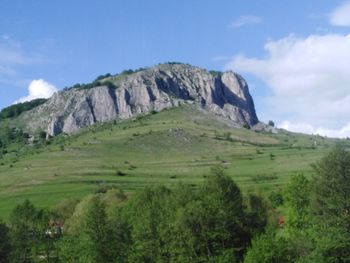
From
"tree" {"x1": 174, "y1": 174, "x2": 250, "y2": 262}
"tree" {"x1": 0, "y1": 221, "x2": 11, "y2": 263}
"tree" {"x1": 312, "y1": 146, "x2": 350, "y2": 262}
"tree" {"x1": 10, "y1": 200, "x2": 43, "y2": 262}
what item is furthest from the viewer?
"tree" {"x1": 10, "y1": 200, "x2": 43, "y2": 262}

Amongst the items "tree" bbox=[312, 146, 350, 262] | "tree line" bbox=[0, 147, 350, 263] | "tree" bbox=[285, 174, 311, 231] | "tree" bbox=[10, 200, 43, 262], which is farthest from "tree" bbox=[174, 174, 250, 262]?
"tree" bbox=[10, 200, 43, 262]

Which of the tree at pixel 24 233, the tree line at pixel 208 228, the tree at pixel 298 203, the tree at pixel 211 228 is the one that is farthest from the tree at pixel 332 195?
the tree at pixel 24 233

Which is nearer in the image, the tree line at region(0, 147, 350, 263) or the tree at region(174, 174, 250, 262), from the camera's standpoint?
the tree line at region(0, 147, 350, 263)

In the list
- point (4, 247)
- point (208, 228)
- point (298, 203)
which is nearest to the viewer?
point (208, 228)

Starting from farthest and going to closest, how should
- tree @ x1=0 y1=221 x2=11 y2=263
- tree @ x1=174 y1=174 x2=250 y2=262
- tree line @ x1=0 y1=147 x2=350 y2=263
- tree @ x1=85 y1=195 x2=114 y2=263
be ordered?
tree @ x1=0 y1=221 x2=11 y2=263 → tree @ x1=85 y1=195 x2=114 y2=263 → tree @ x1=174 y1=174 x2=250 y2=262 → tree line @ x1=0 y1=147 x2=350 y2=263

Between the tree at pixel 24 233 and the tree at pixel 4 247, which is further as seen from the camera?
the tree at pixel 24 233

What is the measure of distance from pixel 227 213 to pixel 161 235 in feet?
40.1

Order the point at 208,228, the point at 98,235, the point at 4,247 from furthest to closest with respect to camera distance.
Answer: the point at 4,247 → the point at 98,235 → the point at 208,228

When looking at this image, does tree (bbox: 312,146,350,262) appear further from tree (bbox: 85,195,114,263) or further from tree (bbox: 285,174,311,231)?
tree (bbox: 85,195,114,263)

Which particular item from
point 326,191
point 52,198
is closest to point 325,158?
point 326,191

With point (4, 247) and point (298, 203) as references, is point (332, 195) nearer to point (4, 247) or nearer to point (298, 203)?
point (298, 203)

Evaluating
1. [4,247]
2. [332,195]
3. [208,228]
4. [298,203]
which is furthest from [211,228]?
[4,247]

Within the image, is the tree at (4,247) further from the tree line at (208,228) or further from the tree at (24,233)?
the tree at (24,233)

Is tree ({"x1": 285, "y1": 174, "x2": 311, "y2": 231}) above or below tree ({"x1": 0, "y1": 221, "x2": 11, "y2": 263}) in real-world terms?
above
